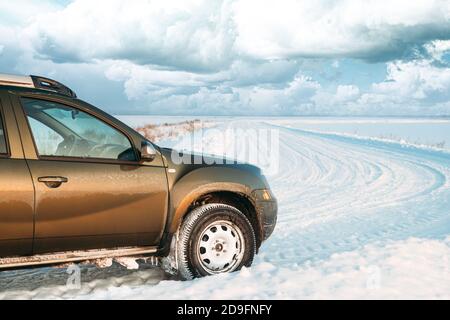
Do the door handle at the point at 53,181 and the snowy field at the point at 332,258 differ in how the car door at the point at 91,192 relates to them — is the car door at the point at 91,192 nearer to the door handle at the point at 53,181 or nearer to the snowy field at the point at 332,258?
the door handle at the point at 53,181

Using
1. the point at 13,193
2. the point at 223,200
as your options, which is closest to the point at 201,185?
the point at 223,200

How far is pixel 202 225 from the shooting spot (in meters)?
5.24

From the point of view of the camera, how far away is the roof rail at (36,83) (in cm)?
476

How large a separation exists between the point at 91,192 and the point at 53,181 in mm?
338

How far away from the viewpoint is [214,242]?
536 centimetres

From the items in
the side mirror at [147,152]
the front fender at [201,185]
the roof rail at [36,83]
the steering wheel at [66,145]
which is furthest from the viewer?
the steering wheel at [66,145]

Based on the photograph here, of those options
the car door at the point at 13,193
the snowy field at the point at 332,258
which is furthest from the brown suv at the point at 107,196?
the snowy field at the point at 332,258

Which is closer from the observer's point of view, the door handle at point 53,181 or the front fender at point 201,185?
the door handle at point 53,181

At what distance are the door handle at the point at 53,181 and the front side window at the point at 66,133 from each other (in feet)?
0.85

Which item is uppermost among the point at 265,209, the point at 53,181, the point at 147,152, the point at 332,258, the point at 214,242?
the point at 147,152

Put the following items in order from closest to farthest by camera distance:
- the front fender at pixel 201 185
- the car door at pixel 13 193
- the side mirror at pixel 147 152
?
the car door at pixel 13 193 < the side mirror at pixel 147 152 < the front fender at pixel 201 185

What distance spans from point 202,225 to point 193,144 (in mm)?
17747

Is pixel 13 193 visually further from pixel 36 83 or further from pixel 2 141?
pixel 36 83

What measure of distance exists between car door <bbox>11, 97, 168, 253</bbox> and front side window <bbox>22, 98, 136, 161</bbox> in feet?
0.04
